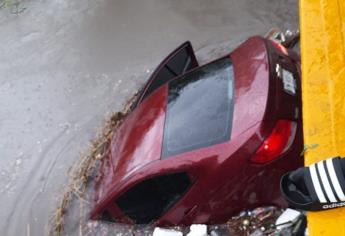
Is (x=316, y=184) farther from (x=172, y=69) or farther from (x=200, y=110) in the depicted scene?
(x=172, y=69)

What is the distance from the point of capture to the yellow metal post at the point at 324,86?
260cm

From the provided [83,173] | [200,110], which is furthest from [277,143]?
[83,173]

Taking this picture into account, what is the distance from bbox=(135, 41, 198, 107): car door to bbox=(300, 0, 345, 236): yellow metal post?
1.91 m

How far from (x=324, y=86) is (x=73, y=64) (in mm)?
4948

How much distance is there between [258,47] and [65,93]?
3.57 meters

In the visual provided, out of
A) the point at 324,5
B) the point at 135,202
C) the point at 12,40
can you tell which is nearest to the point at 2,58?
the point at 12,40

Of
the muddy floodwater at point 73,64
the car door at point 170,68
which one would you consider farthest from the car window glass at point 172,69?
the muddy floodwater at point 73,64

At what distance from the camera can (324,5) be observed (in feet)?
12.7

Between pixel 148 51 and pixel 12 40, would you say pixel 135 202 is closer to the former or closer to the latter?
pixel 148 51

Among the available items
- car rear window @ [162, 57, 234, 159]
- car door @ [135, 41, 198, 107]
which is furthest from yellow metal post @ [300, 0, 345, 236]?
car door @ [135, 41, 198, 107]

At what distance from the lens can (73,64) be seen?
24.5 ft

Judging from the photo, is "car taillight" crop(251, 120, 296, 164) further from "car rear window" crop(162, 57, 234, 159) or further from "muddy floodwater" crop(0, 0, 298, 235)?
"muddy floodwater" crop(0, 0, 298, 235)

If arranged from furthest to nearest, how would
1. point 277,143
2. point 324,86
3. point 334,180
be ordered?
point 277,143, point 324,86, point 334,180

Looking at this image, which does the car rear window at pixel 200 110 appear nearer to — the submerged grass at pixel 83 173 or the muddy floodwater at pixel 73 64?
the submerged grass at pixel 83 173
